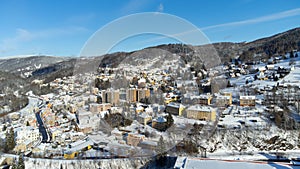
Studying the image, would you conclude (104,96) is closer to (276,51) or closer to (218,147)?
(218,147)

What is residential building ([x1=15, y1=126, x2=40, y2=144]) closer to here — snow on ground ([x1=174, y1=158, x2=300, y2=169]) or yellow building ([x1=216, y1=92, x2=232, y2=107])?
snow on ground ([x1=174, y1=158, x2=300, y2=169])

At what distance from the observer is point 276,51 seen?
13234mm

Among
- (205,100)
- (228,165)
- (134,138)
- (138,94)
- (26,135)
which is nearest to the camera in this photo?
(228,165)

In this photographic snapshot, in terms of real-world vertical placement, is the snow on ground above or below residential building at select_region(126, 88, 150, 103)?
below

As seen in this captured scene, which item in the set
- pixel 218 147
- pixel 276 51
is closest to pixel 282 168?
pixel 218 147

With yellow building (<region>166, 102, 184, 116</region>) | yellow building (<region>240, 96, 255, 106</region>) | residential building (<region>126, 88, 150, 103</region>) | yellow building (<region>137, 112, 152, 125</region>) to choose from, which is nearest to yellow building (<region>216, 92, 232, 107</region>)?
yellow building (<region>240, 96, 255, 106</region>)

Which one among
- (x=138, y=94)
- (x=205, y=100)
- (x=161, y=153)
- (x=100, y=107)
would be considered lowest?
(x=161, y=153)

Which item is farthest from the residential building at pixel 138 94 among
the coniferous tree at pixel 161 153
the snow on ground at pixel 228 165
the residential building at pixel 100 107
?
the snow on ground at pixel 228 165

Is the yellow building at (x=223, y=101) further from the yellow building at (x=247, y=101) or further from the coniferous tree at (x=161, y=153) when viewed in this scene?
the coniferous tree at (x=161, y=153)

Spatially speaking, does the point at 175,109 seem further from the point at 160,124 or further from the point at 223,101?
the point at 223,101

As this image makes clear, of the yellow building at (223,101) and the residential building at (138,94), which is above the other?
the residential building at (138,94)

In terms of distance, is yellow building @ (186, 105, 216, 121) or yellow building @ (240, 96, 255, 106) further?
yellow building @ (240, 96, 255, 106)

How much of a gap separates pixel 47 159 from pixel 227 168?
8.82 feet

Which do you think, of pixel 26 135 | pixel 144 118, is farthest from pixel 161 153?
pixel 26 135
